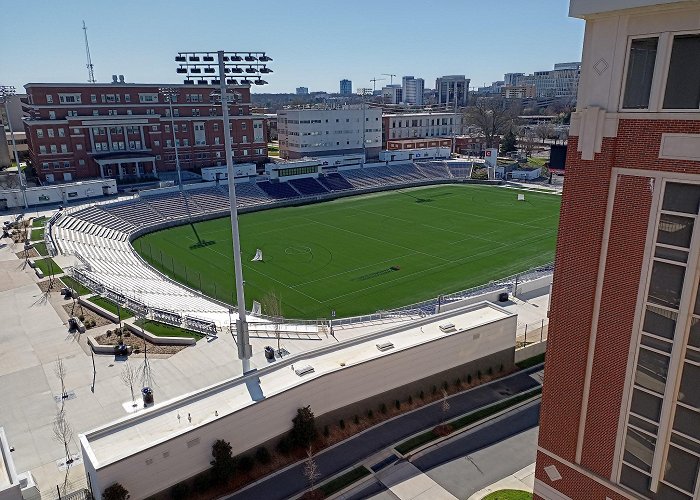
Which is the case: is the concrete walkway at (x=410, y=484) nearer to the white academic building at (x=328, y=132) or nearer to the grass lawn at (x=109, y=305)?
the grass lawn at (x=109, y=305)

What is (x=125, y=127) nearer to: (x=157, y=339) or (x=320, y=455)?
(x=157, y=339)

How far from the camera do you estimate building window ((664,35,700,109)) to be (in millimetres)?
10188

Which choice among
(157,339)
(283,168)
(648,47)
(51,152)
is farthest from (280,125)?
(648,47)

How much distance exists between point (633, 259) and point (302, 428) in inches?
577

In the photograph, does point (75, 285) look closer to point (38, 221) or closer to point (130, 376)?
point (130, 376)

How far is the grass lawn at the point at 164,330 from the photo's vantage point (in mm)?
30064

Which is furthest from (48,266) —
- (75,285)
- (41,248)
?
(75,285)

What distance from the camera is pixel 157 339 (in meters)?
29.3

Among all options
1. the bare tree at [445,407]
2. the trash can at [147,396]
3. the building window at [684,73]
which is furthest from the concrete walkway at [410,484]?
the building window at [684,73]

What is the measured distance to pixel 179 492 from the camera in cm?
1866

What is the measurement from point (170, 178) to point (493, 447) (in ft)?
220

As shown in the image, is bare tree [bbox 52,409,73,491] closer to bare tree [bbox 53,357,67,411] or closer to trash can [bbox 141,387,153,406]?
bare tree [bbox 53,357,67,411]

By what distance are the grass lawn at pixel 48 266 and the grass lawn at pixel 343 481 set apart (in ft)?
106

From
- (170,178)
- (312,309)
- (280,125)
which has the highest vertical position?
(280,125)
